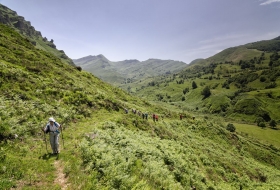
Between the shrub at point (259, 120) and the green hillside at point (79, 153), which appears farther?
the shrub at point (259, 120)

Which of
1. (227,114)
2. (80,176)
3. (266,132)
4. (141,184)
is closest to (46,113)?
(80,176)

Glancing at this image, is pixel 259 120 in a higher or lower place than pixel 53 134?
lower

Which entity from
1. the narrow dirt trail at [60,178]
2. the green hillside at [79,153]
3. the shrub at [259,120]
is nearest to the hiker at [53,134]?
the green hillside at [79,153]

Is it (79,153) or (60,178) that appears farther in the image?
(79,153)

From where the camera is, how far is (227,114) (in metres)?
163

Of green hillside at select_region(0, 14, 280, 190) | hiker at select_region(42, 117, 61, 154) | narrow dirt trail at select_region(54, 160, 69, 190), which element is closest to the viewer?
narrow dirt trail at select_region(54, 160, 69, 190)

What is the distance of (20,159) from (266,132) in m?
141

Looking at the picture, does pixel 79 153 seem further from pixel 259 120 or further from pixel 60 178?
pixel 259 120

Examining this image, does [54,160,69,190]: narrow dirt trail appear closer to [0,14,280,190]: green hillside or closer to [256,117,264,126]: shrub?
[0,14,280,190]: green hillside

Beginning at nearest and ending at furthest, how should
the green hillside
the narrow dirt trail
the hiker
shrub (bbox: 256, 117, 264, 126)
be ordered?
the narrow dirt trail < the green hillside < the hiker < shrub (bbox: 256, 117, 264, 126)

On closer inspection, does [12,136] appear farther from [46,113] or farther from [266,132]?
[266,132]

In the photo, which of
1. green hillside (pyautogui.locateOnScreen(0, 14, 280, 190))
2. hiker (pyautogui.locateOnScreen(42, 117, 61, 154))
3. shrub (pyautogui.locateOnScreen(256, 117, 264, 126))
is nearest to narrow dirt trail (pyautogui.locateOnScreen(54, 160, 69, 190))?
green hillside (pyautogui.locateOnScreen(0, 14, 280, 190))

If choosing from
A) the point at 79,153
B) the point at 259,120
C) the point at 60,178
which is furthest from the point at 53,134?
the point at 259,120

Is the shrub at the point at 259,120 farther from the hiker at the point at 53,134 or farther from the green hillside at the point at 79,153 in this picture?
the hiker at the point at 53,134
